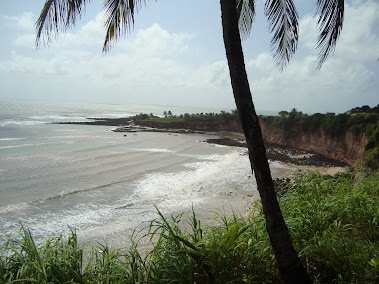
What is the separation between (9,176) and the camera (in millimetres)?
16250

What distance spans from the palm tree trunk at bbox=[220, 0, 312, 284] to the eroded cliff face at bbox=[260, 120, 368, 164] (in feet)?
64.3

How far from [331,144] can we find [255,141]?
26.5m

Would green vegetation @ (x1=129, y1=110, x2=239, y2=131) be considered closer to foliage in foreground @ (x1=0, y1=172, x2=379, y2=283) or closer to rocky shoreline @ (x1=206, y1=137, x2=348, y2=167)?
rocky shoreline @ (x1=206, y1=137, x2=348, y2=167)

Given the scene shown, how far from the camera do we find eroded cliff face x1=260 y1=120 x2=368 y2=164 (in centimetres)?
2192

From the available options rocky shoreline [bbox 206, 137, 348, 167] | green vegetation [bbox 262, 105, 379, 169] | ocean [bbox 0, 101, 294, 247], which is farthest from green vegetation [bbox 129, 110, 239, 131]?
ocean [bbox 0, 101, 294, 247]

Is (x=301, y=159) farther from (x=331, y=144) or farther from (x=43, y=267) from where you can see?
(x=43, y=267)

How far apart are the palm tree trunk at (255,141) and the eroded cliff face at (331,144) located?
19.6 meters

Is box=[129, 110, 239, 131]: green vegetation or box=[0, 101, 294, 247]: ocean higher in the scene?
box=[129, 110, 239, 131]: green vegetation

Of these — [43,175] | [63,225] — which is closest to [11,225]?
→ [63,225]

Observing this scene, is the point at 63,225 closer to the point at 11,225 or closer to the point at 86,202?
the point at 11,225

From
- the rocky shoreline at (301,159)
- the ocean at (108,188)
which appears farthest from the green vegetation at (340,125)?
the ocean at (108,188)

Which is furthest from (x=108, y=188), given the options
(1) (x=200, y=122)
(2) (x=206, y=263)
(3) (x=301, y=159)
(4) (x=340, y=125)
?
(1) (x=200, y=122)

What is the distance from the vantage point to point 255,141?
2822mm

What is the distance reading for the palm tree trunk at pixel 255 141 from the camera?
282 cm
